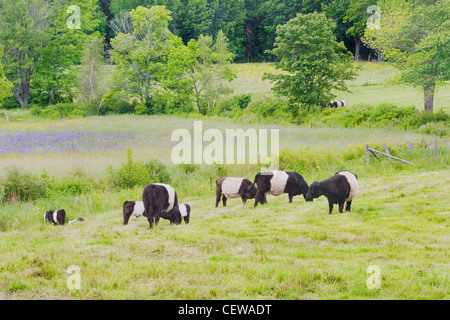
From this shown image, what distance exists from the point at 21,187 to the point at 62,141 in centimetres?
1544

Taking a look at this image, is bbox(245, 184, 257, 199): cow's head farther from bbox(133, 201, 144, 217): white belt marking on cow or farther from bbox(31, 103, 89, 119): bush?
bbox(31, 103, 89, 119): bush

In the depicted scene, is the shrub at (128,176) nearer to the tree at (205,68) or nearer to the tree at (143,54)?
the tree at (205,68)

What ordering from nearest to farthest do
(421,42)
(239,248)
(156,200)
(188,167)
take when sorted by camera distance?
(239,248) → (156,200) → (188,167) → (421,42)

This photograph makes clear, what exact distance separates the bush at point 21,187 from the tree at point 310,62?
106ft

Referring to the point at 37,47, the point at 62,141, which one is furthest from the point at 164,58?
the point at 62,141

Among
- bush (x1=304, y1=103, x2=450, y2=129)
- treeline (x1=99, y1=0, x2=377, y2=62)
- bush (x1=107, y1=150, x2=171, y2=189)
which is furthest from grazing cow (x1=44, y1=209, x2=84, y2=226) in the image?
treeline (x1=99, y1=0, x2=377, y2=62)

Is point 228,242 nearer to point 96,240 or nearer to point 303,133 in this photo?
point 96,240

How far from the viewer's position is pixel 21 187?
1888cm

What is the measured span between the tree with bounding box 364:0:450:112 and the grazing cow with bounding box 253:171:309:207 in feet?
70.6

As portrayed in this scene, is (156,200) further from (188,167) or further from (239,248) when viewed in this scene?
(188,167)

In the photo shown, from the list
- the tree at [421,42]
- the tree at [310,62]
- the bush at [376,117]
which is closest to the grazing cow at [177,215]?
the tree at [421,42]

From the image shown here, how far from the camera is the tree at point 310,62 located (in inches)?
1842

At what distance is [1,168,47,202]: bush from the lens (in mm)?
18562
